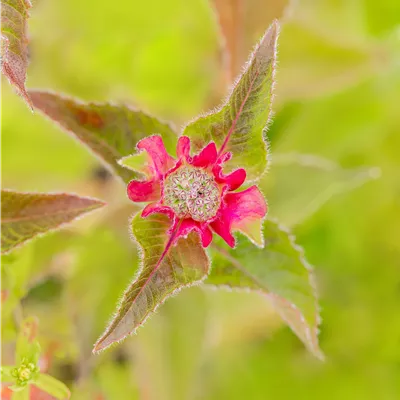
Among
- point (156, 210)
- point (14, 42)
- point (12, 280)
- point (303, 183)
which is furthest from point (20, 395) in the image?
point (303, 183)

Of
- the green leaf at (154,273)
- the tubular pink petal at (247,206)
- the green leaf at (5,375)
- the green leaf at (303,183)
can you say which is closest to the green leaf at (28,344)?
the green leaf at (5,375)

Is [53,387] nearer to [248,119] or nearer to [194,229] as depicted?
[194,229]

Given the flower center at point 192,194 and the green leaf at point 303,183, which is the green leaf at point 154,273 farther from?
the green leaf at point 303,183

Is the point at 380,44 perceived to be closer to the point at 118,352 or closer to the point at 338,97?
the point at 338,97

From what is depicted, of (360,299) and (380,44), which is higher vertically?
(380,44)

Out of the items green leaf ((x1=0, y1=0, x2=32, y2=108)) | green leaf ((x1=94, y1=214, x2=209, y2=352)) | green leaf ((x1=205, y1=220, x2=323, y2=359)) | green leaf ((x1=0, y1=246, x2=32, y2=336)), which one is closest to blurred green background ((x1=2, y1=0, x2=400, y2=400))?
green leaf ((x1=0, y1=246, x2=32, y2=336))

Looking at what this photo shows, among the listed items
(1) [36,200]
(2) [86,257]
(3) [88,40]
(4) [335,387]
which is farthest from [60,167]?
(4) [335,387]
